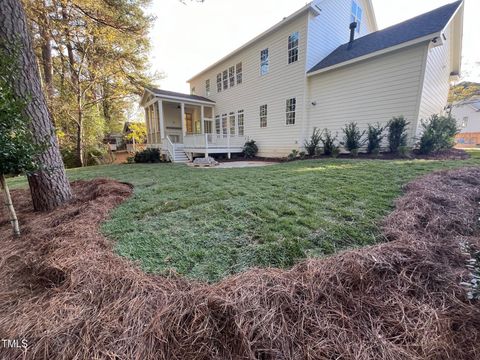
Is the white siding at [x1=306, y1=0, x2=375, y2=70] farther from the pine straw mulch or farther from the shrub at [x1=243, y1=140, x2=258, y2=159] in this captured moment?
the pine straw mulch

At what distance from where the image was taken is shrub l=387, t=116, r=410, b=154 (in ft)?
22.4

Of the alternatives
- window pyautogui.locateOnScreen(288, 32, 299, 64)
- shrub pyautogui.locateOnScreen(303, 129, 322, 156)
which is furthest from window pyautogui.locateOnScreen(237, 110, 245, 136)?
shrub pyautogui.locateOnScreen(303, 129, 322, 156)

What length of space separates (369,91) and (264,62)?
Answer: 19.5 feet

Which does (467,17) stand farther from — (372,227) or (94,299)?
(94,299)

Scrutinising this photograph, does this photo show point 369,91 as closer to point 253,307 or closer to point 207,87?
point 253,307

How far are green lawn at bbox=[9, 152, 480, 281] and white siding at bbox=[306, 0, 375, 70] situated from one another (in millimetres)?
8050

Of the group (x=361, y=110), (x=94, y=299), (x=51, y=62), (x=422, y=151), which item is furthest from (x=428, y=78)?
(x=51, y=62)

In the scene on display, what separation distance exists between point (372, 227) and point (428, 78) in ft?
27.8

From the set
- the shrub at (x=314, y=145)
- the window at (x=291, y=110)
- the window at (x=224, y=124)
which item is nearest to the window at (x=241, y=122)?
the window at (x=224, y=124)

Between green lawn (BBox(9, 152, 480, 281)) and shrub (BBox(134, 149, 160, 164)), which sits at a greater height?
shrub (BBox(134, 149, 160, 164))

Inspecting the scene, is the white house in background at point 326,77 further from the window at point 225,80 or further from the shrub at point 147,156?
the shrub at point 147,156

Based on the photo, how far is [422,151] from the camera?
6.86 meters

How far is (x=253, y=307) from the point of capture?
1267mm

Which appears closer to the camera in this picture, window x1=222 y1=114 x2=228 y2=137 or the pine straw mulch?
the pine straw mulch
